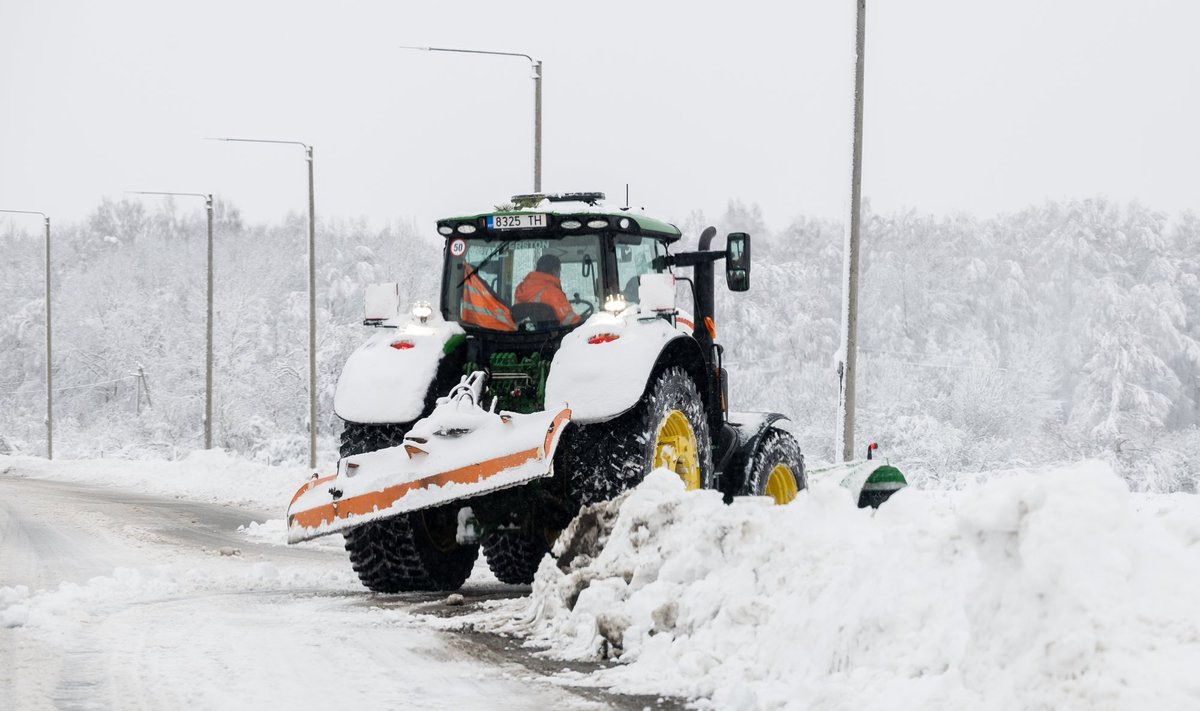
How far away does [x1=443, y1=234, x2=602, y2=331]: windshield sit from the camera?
30.9ft

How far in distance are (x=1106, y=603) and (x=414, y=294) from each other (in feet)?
167

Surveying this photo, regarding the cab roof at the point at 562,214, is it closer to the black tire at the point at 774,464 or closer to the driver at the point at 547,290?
the driver at the point at 547,290

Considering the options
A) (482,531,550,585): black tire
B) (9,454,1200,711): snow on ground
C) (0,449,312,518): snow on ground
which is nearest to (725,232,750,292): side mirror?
(482,531,550,585): black tire

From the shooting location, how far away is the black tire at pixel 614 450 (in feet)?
26.8

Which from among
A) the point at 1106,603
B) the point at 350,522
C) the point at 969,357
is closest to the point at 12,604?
the point at 350,522

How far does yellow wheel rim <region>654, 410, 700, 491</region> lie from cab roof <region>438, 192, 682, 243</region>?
59.9 inches

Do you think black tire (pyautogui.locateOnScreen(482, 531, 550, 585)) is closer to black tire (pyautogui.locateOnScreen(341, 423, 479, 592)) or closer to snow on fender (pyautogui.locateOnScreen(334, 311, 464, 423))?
black tire (pyautogui.locateOnScreen(341, 423, 479, 592))

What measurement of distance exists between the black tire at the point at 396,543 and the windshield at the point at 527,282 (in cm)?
126

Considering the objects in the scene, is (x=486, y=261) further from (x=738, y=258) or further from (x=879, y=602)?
(x=879, y=602)

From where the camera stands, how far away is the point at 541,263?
31.3ft

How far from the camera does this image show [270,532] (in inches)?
561

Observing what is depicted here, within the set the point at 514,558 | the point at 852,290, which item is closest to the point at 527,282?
the point at 514,558

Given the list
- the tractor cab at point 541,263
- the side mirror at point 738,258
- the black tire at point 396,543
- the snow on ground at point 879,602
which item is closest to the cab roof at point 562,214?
the tractor cab at point 541,263

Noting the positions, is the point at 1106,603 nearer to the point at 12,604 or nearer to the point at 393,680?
the point at 393,680
